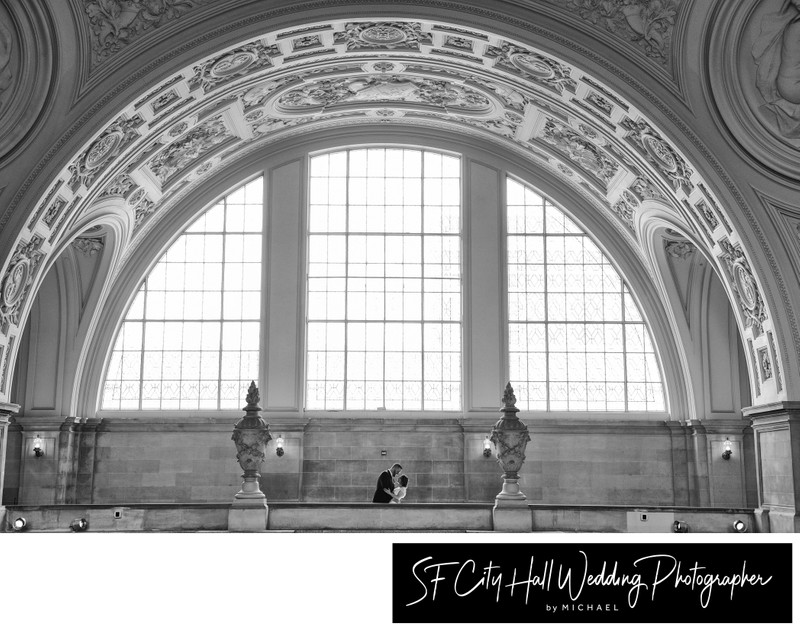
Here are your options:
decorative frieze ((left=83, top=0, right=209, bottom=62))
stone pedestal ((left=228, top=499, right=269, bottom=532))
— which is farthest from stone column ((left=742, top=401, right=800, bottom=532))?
decorative frieze ((left=83, top=0, right=209, bottom=62))

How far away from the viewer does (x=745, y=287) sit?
21.3 metres

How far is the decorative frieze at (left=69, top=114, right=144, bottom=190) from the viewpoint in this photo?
2073 cm

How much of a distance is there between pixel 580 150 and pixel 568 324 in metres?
5.49

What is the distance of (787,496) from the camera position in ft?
65.4

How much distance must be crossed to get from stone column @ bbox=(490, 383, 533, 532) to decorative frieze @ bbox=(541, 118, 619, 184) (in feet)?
27.8

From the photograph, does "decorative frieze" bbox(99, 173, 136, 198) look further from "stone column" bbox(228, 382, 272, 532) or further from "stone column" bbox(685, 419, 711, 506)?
"stone column" bbox(685, 419, 711, 506)

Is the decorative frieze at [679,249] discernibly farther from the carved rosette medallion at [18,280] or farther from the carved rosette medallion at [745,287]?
the carved rosette medallion at [18,280]

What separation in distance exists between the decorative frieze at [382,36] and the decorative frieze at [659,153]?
17.7 ft

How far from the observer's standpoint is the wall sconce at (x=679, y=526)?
2014 cm

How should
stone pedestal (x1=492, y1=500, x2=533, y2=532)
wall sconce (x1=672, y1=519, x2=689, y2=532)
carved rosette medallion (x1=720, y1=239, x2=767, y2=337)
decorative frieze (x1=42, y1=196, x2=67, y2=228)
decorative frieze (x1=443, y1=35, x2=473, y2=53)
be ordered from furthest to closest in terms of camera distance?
decorative frieze (x1=443, y1=35, x2=473, y2=53) < carved rosette medallion (x1=720, y1=239, x2=767, y2=337) < decorative frieze (x1=42, y1=196, x2=67, y2=228) < wall sconce (x1=672, y1=519, x2=689, y2=532) < stone pedestal (x1=492, y1=500, x2=533, y2=532)

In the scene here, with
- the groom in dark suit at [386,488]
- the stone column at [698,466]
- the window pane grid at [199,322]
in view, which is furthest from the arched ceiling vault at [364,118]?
the groom in dark suit at [386,488]

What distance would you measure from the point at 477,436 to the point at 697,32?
12.6 meters

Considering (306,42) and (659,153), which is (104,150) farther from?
(659,153)

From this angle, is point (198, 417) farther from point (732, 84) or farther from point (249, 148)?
point (732, 84)
